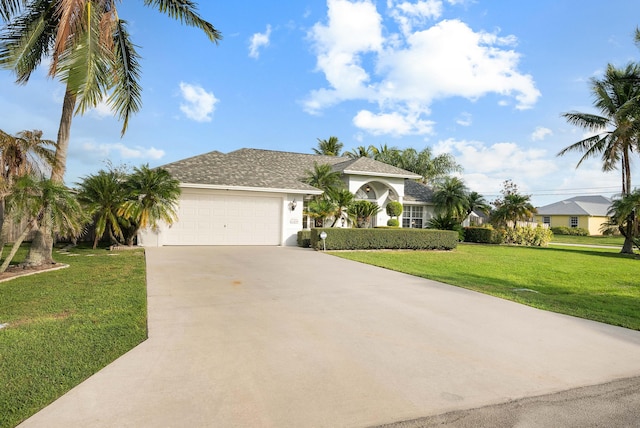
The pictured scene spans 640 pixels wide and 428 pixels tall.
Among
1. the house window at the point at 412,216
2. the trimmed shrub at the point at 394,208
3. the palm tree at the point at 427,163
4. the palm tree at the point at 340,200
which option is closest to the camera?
the palm tree at the point at 340,200

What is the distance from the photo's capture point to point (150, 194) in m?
14.9

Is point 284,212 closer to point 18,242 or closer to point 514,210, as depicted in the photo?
point 18,242

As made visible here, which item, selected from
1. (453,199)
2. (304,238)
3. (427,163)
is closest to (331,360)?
(304,238)

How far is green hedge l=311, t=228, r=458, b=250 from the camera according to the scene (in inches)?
650

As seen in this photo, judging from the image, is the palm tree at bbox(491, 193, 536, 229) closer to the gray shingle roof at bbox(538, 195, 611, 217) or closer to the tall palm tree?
the tall palm tree

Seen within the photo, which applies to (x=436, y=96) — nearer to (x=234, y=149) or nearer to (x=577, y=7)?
(x=577, y=7)

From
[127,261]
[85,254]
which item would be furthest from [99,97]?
[85,254]

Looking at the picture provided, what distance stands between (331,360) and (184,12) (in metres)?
12.8

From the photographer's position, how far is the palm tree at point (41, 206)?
8523mm

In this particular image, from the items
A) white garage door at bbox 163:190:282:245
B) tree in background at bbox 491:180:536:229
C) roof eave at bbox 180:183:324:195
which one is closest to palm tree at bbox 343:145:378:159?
tree in background at bbox 491:180:536:229

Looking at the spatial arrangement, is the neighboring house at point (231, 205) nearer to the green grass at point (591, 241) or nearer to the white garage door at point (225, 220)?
the white garage door at point (225, 220)

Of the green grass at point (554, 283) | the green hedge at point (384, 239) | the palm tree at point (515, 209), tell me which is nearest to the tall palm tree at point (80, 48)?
the green hedge at point (384, 239)

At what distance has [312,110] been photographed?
23766mm

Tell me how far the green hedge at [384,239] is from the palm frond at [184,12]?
921cm
